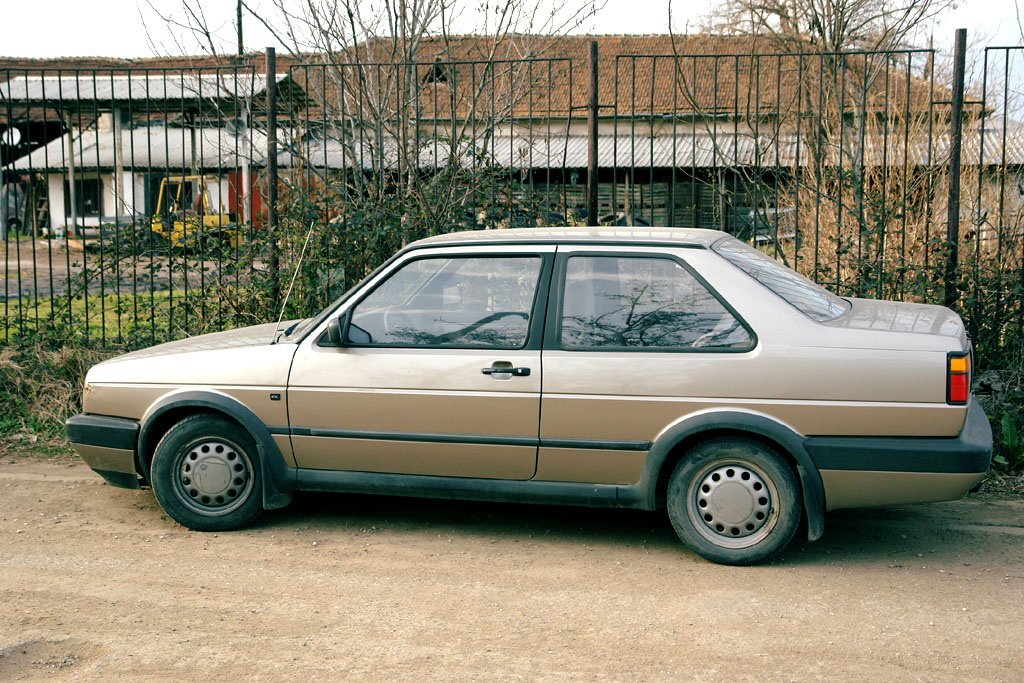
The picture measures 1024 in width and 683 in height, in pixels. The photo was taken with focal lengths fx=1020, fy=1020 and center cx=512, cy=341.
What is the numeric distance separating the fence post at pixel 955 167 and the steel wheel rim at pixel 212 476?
490cm

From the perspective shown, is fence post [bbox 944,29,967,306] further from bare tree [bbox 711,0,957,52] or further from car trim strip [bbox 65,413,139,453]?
bare tree [bbox 711,0,957,52]

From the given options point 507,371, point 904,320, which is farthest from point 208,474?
point 904,320

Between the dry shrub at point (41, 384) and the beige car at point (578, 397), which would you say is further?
the dry shrub at point (41, 384)

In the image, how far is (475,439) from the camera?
4.90m

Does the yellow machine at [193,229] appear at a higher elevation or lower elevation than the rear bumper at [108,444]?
higher

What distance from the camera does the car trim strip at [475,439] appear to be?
4.76 m

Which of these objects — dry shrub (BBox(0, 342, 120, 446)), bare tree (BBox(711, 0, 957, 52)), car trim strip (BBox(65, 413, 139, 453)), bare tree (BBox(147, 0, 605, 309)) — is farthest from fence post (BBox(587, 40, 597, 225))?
bare tree (BBox(711, 0, 957, 52))

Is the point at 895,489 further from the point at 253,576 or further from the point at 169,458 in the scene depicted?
the point at 169,458

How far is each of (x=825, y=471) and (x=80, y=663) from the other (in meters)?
3.14

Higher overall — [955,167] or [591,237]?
[955,167]

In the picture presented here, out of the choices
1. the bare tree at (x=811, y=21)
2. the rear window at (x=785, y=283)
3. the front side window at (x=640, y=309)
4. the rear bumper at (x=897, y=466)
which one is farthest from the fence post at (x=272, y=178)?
the bare tree at (x=811, y=21)

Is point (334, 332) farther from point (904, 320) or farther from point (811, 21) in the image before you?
point (811, 21)

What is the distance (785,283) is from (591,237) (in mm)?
984

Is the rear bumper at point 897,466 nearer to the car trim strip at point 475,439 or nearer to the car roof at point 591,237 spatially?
the car trim strip at point 475,439
